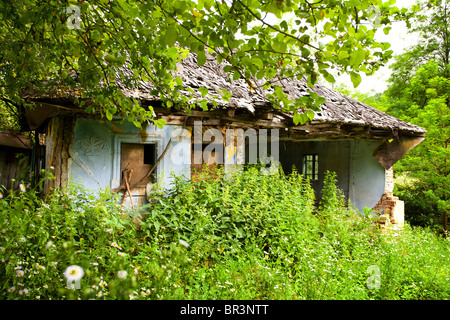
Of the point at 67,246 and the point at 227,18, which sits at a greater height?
the point at 227,18

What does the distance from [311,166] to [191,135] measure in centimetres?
653

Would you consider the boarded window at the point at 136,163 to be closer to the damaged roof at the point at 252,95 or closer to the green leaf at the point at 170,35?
the damaged roof at the point at 252,95

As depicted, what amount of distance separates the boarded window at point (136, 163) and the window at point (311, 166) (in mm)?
6966

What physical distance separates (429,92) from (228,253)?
10.5 metres

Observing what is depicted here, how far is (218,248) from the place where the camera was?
12.1ft

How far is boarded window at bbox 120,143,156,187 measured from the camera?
215 inches

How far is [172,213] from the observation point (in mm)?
4227

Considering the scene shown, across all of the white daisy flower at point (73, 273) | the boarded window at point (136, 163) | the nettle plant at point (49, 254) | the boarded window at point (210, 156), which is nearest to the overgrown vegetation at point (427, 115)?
the boarded window at point (210, 156)

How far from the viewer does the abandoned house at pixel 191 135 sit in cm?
503

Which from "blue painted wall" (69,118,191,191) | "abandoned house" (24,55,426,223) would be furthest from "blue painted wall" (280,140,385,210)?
"blue painted wall" (69,118,191,191)

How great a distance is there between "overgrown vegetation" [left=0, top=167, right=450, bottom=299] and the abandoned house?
951mm
